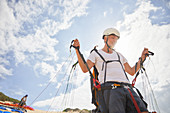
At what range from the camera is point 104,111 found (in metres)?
1.94

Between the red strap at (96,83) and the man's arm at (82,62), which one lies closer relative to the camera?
the red strap at (96,83)

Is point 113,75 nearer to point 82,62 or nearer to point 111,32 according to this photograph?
point 82,62

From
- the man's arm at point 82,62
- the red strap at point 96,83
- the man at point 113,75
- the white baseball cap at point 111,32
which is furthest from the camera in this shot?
the white baseball cap at point 111,32

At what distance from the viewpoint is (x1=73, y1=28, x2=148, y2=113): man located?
77.0 inches

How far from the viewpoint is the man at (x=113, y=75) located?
1.96 metres

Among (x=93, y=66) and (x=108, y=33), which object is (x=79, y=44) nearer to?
(x=93, y=66)

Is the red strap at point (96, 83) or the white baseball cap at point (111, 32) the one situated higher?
the white baseball cap at point (111, 32)

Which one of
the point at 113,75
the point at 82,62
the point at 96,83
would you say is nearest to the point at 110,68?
the point at 113,75

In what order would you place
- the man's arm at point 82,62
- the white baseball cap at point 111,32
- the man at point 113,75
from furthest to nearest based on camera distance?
the white baseball cap at point 111,32 → the man's arm at point 82,62 → the man at point 113,75

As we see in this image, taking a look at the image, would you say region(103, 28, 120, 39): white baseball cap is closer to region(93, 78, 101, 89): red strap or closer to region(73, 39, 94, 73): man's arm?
region(73, 39, 94, 73): man's arm

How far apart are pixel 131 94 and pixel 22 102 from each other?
62.3ft

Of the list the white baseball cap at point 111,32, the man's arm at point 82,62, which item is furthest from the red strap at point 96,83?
the white baseball cap at point 111,32

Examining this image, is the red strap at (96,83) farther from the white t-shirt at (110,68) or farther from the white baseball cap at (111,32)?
the white baseball cap at (111,32)

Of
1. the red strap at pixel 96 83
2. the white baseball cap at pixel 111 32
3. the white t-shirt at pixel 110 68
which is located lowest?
the red strap at pixel 96 83
